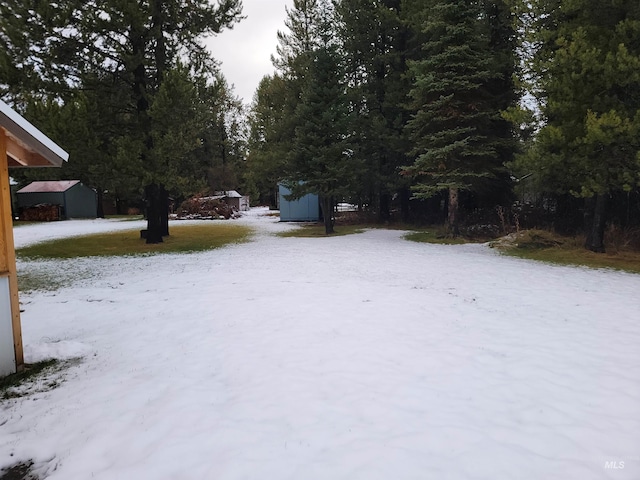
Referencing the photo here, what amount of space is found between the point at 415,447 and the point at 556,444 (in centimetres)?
111

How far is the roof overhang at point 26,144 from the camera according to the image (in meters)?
4.05

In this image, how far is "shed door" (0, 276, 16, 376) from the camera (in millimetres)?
4324

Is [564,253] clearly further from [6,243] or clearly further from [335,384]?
[6,243]

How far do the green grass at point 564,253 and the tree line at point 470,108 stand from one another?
712 millimetres

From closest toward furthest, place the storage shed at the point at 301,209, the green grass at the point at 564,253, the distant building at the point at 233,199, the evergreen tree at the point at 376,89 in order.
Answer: the green grass at the point at 564,253
the evergreen tree at the point at 376,89
the storage shed at the point at 301,209
the distant building at the point at 233,199

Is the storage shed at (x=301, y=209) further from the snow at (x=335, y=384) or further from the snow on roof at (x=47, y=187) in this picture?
the snow at (x=335, y=384)

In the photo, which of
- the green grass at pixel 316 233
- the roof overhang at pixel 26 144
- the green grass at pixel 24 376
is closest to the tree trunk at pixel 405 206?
the green grass at pixel 316 233

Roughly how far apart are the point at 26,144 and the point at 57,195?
3646cm

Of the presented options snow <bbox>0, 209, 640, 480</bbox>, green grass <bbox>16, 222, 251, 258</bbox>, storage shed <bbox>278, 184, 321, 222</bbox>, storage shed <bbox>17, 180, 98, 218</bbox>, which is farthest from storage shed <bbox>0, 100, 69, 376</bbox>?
storage shed <bbox>17, 180, 98, 218</bbox>

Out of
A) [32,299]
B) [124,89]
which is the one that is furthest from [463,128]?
[32,299]

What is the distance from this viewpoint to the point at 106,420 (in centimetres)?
346

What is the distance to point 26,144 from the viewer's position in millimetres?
4480

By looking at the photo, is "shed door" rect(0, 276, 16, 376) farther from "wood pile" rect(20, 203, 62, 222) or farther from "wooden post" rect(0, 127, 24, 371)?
"wood pile" rect(20, 203, 62, 222)

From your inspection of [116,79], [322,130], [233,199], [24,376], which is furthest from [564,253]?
[233,199]
